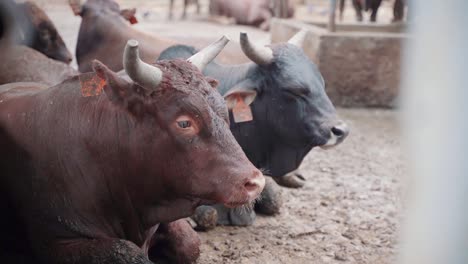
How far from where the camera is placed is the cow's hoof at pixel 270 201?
4.34 m

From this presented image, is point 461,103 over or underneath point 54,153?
over

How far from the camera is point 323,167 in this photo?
556cm

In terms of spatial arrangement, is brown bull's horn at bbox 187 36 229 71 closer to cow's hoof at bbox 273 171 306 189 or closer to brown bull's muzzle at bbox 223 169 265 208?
brown bull's muzzle at bbox 223 169 265 208

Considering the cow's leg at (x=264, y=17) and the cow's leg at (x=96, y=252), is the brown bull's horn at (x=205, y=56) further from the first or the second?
the cow's leg at (x=264, y=17)

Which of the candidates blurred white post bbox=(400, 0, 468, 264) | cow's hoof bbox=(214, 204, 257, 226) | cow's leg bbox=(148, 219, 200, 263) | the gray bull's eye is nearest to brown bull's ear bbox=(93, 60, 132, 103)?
the gray bull's eye

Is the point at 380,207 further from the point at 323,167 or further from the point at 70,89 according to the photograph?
the point at 70,89

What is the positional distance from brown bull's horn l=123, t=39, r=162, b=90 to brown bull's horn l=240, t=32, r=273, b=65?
51.6 inches

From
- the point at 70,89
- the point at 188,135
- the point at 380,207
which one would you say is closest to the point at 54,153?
the point at 70,89

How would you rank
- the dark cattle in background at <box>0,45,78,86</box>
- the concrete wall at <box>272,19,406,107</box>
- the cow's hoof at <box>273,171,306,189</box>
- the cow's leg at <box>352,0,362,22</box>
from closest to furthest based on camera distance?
the dark cattle in background at <box>0,45,78,86</box>, the cow's hoof at <box>273,171,306,189</box>, the concrete wall at <box>272,19,406,107</box>, the cow's leg at <box>352,0,362,22</box>

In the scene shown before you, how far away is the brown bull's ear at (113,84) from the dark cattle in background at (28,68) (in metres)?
1.86

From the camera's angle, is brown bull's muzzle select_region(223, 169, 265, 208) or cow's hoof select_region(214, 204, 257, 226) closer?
brown bull's muzzle select_region(223, 169, 265, 208)

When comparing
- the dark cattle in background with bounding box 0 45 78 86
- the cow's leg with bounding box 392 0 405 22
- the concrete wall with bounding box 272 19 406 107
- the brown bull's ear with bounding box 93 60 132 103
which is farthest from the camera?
the concrete wall with bounding box 272 19 406 107

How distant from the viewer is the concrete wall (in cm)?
745

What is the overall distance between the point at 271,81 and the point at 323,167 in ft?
5.60
